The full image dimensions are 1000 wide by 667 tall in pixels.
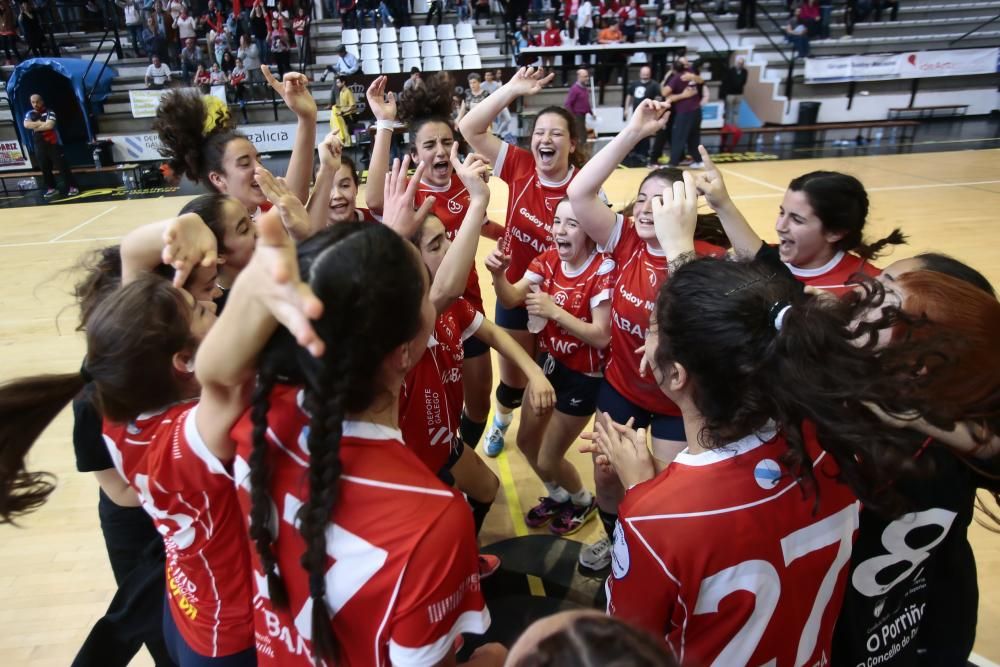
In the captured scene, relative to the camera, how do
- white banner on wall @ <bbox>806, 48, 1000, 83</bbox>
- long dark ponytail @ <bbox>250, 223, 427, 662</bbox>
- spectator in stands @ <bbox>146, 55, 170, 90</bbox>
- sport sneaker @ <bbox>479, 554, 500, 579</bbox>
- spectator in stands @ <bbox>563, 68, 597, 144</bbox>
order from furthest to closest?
white banner on wall @ <bbox>806, 48, 1000, 83</bbox> < spectator in stands @ <bbox>146, 55, 170, 90</bbox> < spectator in stands @ <bbox>563, 68, 597, 144</bbox> < sport sneaker @ <bbox>479, 554, 500, 579</bbox> < long dark ponytail @ <bbox>250, 223, 427, 662</bbox>

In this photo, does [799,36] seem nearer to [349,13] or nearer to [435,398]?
[349,13]

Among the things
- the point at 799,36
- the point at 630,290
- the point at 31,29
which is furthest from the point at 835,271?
the point at 31,29

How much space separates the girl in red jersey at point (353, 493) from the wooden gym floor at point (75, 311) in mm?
1775

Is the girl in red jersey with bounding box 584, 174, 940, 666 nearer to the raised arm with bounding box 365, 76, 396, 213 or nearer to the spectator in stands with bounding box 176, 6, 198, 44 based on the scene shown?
the raised arm with bounding box 365, 76, 396, 213

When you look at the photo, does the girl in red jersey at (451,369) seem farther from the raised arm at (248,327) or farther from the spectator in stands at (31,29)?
the spectator in stands at (31,29)

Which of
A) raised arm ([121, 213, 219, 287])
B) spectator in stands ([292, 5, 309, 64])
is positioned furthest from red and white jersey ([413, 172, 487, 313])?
spectator in stands ([292, 5, 309, 64])

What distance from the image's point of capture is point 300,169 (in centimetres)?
268

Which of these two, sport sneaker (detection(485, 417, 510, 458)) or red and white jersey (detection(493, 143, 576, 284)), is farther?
sport sneaker (detection(485, 417, 510, 458))

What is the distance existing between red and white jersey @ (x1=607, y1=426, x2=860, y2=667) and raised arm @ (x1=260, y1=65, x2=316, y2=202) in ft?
6.88

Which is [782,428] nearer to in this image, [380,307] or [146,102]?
[380,307]

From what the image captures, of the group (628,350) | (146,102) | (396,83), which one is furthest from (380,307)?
(146,102)

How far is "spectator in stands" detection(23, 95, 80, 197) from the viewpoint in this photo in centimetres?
1096

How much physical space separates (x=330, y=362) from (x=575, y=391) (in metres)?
1.89

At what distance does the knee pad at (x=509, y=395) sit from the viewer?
341 centimetres
